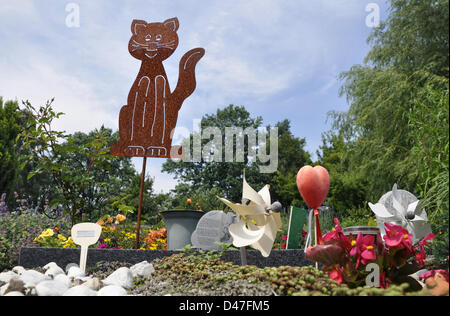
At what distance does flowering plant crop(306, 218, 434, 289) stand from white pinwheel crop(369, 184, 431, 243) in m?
0.61

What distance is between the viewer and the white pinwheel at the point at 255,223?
105 inches

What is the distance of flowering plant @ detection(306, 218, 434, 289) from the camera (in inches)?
85.0

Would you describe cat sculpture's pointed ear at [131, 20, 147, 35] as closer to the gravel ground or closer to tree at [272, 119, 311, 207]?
the gravel ground

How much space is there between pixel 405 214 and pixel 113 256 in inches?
107

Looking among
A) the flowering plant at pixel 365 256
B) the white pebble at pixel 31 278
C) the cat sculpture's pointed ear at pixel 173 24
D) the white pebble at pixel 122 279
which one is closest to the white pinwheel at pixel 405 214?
the flowering plant at pixel 365 256

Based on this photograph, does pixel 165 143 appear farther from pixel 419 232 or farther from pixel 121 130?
pixel 419 232

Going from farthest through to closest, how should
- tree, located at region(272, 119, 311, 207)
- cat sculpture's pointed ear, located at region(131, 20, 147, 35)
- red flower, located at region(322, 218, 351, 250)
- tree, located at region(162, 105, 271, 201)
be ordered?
tree, located at region(162, 105, 271, 201), tree, located at region(272, 119, 311, 207), cat sculpture's pointed ear, located at region(131, 20, 147, 35), red flower, located at region(322, 218, 351, 250)

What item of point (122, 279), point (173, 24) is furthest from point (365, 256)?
point (173, 24)

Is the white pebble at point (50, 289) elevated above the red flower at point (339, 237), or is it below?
below

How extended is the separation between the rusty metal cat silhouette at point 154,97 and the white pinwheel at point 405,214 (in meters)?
2.42

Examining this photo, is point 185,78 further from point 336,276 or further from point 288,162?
point 288,162

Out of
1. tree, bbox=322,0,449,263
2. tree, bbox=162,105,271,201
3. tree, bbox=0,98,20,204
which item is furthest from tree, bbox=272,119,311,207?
tree, bbox=0,98,20,204

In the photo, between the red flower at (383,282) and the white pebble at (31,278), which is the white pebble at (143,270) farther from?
the red flower at (383,282)

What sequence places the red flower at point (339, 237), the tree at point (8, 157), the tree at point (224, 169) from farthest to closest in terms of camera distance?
the tree at point (224, 169) < the tree at point (8, 157) < the red flower at point (339, 237)
